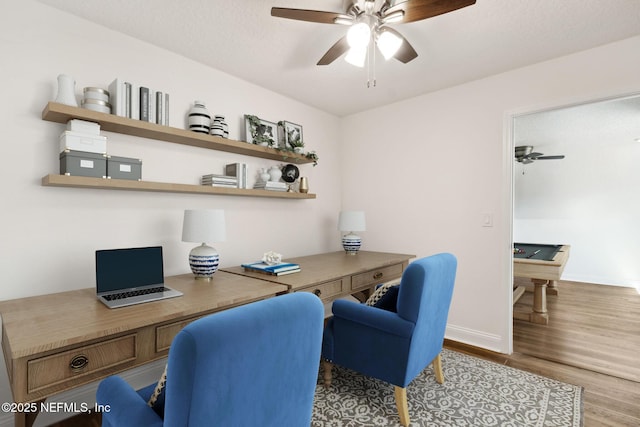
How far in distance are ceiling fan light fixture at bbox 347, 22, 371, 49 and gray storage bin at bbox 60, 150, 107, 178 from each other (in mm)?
1514

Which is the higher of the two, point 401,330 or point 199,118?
point 199,118

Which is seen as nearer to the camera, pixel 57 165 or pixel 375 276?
pixel 57 165

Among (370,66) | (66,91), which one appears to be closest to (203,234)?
(66,91)

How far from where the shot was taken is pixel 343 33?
203 cm

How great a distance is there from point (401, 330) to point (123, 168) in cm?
184

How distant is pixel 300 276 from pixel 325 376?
2.37ft

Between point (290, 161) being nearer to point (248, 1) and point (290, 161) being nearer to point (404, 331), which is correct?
point (248, 1)

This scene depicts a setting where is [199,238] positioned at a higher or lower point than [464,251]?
higher

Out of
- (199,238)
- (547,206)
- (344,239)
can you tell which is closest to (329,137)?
(344,239)

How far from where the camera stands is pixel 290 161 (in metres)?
3.02

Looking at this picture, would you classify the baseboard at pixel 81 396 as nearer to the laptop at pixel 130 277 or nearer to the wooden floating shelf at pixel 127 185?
the laptop at pixel 130 277

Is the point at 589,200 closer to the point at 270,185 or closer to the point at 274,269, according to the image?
the point at 270,185

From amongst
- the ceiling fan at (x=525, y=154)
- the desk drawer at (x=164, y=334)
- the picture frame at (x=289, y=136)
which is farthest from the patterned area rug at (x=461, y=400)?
the ceiling fan at (x=525, y=154)

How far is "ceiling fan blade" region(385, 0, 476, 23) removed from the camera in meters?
1.42
